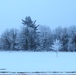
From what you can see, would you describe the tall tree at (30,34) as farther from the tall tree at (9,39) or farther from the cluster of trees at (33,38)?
the tall tree at (9,39)

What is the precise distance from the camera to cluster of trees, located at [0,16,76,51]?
55.3 meters

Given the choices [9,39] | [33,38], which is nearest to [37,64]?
[33,38]

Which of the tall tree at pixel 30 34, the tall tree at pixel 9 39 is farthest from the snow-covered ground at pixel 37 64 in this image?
the tall tree at pixel 9 39

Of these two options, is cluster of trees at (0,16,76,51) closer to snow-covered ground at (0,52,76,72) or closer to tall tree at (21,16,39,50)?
tall tree at (21,16,39,50)

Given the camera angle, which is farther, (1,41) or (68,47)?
(1,41)

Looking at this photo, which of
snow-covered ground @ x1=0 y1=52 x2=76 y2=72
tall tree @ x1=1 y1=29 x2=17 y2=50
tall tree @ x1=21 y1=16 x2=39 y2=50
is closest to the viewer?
snow-covered ground @ x1=0 y1=52 x2=76 y2=72

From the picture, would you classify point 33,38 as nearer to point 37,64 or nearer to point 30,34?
point 30,34

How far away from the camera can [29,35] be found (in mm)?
55594

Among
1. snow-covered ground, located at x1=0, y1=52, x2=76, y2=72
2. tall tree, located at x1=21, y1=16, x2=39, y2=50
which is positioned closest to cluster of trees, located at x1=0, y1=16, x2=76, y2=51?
tall tree, located at x1=21, y1=16, x2=39, y2=50

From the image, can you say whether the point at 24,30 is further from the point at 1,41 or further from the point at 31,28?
the point at 1,41

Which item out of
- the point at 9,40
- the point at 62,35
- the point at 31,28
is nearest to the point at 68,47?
the point at 62,35

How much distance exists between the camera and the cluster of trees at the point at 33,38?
55.3m

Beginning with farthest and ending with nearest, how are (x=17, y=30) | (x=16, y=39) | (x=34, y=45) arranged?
1. (x=17, y=30)
2. (x=16, y=39)
3. (x=34, y=45)

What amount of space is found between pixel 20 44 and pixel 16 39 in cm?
373
